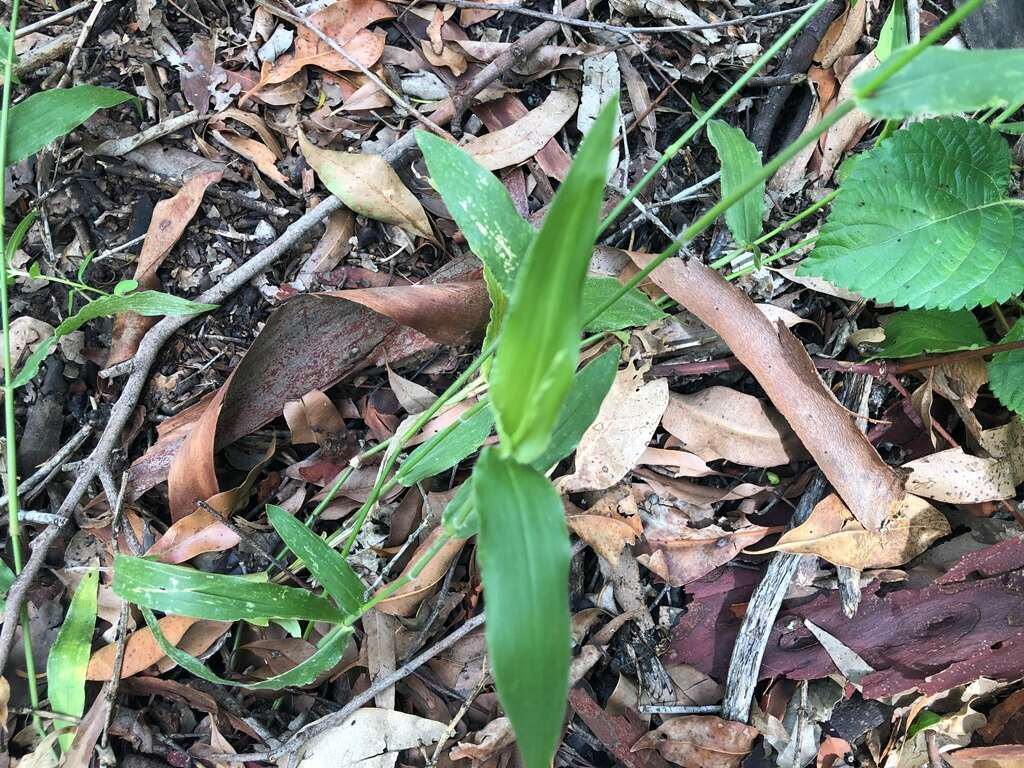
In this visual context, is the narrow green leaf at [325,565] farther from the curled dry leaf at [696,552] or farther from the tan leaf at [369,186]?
the tan leaf at [369,186]

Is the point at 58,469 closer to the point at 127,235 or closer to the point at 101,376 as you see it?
the point at 101,376

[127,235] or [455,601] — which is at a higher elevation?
[127,235]

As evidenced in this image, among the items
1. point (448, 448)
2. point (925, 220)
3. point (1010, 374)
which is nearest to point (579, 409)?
point (448, 448)

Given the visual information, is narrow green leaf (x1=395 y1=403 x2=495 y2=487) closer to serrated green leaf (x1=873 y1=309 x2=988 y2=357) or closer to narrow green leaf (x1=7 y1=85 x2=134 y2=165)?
serrated green leaf (x1=873 y1=309 x2=988 y2=357)

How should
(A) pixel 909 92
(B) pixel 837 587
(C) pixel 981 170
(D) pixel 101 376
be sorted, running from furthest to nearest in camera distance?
(D) pixel 101 376, (B) pixel 837 587, (C) pixel 981 170, (A) pixel 909 92

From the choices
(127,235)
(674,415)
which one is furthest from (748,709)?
(127,235)

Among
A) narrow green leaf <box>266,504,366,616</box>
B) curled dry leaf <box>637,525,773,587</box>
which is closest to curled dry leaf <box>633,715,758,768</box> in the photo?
curled dry leaf <box>637,525,773,587</box>

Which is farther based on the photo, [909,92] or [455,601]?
[455,601]
